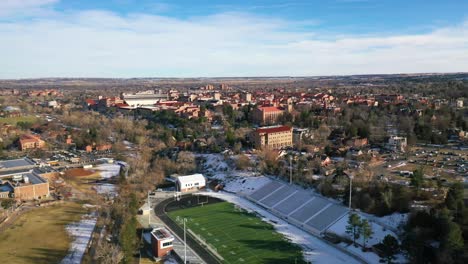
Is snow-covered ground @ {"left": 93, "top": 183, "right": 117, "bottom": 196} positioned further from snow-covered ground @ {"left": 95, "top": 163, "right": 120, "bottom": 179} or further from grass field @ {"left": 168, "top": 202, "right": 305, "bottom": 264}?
grass field @ {"left": 168, "top": 202, "right": 305, "bottom": 264}

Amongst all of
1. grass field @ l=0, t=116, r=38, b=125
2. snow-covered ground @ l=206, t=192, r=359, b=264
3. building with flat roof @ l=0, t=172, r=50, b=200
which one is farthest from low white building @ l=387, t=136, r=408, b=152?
grass field @ l=0, t=116, r=38, b=125

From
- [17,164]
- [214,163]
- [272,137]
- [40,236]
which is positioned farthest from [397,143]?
[17,164]

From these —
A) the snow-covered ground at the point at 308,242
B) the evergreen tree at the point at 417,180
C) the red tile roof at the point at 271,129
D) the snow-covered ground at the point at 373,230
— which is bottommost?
the snow-covered ground at the point at 308,242

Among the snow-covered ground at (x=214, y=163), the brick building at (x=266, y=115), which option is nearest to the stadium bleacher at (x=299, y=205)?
the snow-covered ground at (x=214, y=163)

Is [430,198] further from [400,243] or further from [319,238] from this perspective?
[319,238]

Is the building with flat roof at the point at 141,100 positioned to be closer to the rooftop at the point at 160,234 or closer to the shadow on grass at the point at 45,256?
the shadow on grass at the point at 45,256

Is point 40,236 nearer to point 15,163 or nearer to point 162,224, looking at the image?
point 162,224
